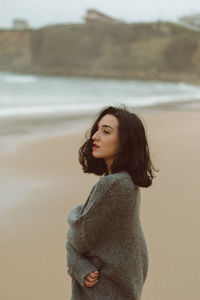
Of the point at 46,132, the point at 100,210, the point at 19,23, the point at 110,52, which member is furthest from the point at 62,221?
the point at 19,23

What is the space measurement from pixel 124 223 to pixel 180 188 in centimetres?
279

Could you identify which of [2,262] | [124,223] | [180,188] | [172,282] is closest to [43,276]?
[2,262]

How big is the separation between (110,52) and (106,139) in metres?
72.1

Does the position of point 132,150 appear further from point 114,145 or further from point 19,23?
point 19,23

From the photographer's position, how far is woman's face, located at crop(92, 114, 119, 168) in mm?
1440

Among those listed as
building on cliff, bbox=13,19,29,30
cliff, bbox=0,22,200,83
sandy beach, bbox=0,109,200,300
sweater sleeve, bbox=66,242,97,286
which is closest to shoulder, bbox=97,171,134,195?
sweater sleeve, bbox=66,242,97,286

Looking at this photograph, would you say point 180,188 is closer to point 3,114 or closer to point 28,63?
point 3,114

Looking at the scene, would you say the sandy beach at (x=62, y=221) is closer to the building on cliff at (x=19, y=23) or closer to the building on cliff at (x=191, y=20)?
the building on cliff at (x=191, y=20)

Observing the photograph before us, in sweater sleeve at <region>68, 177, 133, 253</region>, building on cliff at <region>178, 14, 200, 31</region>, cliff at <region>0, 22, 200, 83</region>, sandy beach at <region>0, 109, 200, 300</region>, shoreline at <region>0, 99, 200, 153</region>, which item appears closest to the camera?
sweater sleeve at <region>68, 177, 133, 253</region>

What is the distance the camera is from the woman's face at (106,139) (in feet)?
4.73

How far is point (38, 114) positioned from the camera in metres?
11.1

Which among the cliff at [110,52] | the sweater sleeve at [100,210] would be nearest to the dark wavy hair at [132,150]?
the sweater sleeve at [100,210]

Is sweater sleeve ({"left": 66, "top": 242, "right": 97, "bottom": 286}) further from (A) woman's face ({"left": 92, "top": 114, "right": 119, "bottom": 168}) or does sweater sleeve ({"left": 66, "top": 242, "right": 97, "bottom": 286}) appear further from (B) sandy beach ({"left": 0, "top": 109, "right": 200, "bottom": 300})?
(B) sandy beach ({"left": 0, "top": 109, "right": 200, "bottom": 300})

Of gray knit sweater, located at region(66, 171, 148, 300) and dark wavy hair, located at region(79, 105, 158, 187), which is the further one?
dark wavy hair, located at region(79, 105, 158, 187)
